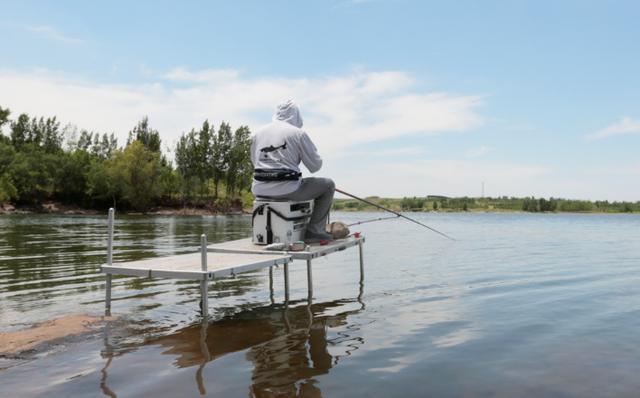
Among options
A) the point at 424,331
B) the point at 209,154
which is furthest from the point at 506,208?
the point at 424,331

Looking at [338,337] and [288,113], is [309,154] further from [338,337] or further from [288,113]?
[338,337]

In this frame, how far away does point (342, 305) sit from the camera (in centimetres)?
826

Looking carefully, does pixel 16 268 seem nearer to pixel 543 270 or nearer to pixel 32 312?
pixel 32 312

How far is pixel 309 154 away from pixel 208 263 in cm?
218

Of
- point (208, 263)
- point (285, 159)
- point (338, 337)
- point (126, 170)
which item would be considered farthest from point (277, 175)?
point (126, 170)

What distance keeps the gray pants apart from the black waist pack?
23 centimetres

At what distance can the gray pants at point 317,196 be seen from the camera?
771 cm

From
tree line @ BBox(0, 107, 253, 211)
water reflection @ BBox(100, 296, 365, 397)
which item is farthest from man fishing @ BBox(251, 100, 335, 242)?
tree line @ BBox(0, 107, 253, 211)

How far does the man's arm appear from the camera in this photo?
7527 millimetres

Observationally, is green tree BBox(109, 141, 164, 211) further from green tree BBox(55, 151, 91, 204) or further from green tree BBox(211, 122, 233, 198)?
green tree BBox(211, 122, 233, 198)

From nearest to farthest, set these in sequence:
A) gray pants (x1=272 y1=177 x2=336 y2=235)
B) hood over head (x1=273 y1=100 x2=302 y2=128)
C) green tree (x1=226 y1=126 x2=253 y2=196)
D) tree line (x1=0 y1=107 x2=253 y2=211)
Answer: gray pants (x1=272 y1=177 x2=336 y2=235)
hood over head (x1=273 y1=100 x2=302 y2=128)
tree line (x1=0 y1=107 x2=253 y2=211)
green tree (x1=226 y1=126 x2=253 y2=196)

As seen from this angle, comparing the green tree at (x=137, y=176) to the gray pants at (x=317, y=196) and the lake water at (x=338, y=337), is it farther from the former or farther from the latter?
the gray pants at (x=317, y=196)

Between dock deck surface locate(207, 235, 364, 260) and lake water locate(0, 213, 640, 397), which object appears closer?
lake water locate(0, 213, 640, 397)

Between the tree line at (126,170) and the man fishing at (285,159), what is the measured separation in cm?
7168
